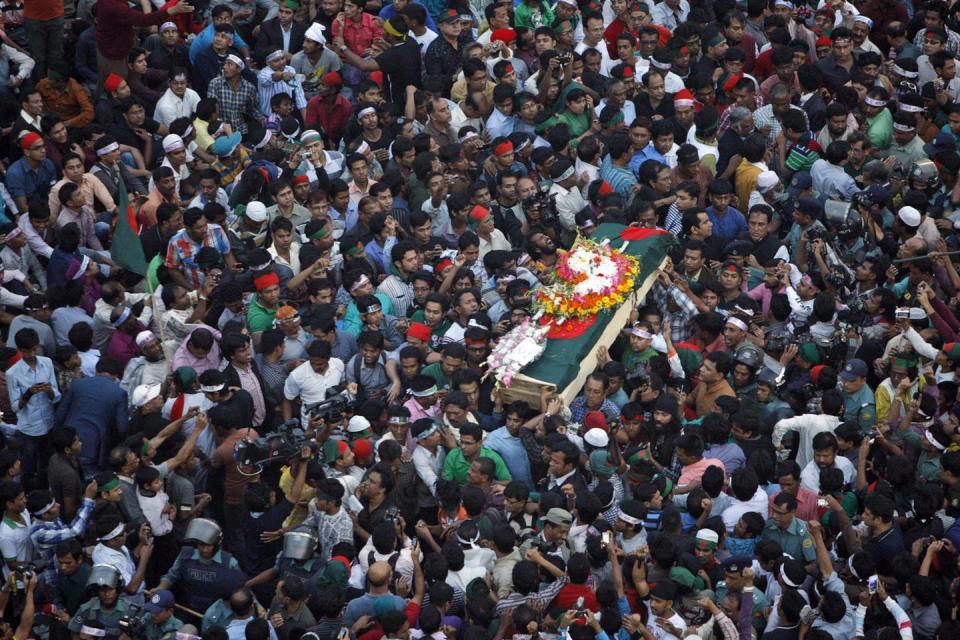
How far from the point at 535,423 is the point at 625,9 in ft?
23.3

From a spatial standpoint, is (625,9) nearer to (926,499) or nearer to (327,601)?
(926,499)

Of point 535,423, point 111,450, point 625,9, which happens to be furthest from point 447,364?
point 625,9

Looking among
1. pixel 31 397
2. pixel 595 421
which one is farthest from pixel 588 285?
pixel 31 397

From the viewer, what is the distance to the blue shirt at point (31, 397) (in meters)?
15.3

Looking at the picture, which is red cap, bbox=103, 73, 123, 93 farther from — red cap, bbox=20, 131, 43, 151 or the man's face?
the man's face

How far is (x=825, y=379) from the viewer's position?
1580 cm

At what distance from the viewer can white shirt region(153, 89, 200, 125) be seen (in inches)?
739

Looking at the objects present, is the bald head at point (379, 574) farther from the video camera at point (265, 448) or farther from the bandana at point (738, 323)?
the bandana at point (738, 323)

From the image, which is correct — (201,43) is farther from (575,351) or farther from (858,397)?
(858,397)

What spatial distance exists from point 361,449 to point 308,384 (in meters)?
1.10

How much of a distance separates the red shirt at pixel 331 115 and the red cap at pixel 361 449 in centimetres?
534

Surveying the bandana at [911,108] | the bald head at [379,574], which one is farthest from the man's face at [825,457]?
the bandana at [911,108]

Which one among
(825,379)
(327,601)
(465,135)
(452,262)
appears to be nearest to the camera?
(327,601)

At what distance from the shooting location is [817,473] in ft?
49.0
